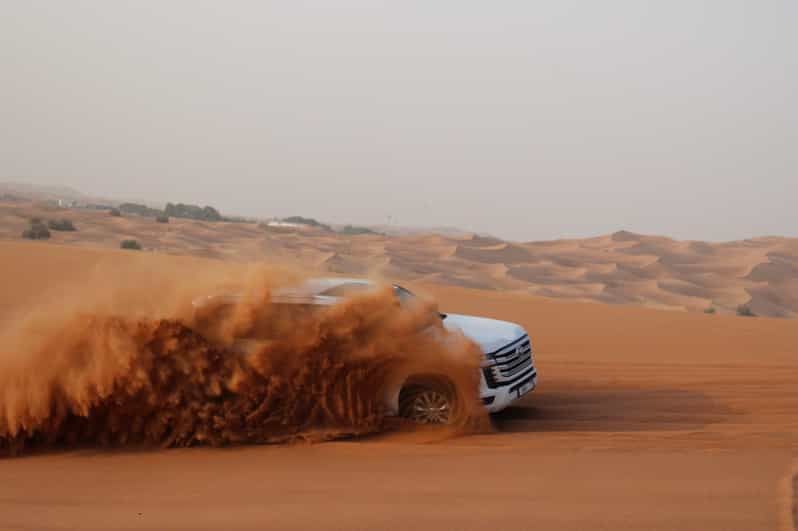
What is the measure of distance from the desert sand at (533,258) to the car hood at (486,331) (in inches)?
753

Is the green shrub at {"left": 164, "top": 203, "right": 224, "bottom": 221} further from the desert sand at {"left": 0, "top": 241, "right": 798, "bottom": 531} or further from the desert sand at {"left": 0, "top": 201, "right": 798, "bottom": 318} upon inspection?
the desert sand at {"left": 0, "top": 241, "right": 798, "bottom": 531}

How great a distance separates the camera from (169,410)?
7523mm

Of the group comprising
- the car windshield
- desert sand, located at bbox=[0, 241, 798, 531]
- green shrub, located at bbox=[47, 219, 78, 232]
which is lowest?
desert sand, located at bbox=[0, 241, 798, 531]

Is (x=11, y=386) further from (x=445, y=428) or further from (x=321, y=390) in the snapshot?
(x=445, y=428)

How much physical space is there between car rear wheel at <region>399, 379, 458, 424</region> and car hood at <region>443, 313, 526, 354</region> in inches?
23.2

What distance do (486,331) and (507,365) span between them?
52 cm

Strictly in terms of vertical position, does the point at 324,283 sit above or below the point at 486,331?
above

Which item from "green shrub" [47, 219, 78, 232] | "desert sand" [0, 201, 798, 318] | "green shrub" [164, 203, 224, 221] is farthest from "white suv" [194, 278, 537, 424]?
"green shrub" [164, 203, 224, 221]

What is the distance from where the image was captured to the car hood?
27.3 feet

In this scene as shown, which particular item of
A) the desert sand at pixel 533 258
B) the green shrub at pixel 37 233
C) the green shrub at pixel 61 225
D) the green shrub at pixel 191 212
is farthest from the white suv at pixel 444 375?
the green shrub at pixel 191 212

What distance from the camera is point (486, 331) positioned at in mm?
8742

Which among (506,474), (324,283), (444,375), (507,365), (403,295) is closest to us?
(506,474)

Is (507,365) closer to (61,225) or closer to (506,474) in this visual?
(506,474)

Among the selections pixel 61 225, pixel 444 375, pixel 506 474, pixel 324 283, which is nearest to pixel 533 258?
pixel 61 225
